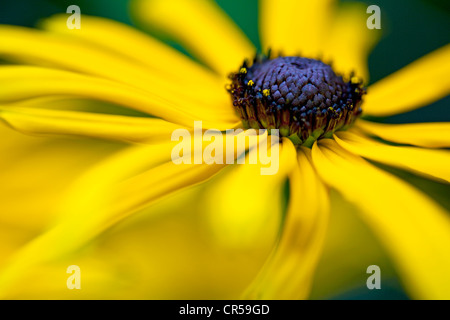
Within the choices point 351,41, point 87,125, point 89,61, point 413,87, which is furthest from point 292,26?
point 87,125

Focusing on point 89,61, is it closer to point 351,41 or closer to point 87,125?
point 87,125

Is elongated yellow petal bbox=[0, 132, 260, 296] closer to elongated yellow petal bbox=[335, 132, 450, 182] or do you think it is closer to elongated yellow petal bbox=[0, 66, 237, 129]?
elongated yellow petal bbox=[0, 66, 237, 129]

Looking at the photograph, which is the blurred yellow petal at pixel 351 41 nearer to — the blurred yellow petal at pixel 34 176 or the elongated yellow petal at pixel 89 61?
the elongated yellow petal at pixel 89 61

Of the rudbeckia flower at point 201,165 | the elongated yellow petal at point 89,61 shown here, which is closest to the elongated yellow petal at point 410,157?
the rudbeckia flower at point 201,165

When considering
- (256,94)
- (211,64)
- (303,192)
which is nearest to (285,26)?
(211,64)

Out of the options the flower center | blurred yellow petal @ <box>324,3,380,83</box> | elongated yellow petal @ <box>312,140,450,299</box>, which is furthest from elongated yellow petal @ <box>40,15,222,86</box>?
elongated yellow petal @ <box>312,140,450,299</box>

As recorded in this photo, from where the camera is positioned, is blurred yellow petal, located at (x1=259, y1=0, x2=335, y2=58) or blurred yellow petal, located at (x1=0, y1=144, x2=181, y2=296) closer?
blurred yellow petal, located at (x1=0, y1=144, x2=181, y2=296)
